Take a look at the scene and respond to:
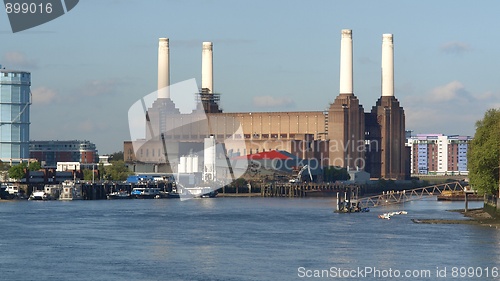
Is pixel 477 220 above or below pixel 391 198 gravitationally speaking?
below

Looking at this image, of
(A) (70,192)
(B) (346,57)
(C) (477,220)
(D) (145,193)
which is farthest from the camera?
(B) (346,57)

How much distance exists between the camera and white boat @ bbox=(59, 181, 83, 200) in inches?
4158

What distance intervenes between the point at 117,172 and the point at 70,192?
102ft

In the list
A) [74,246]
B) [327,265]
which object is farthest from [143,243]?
[327,265]

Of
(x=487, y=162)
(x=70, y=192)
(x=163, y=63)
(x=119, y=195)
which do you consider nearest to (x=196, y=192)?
(x=119, y=195)

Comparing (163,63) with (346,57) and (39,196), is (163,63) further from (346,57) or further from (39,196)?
(39,196)

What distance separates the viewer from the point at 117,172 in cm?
13712

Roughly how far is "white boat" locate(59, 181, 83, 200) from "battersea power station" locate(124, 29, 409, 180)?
2720 centimetres

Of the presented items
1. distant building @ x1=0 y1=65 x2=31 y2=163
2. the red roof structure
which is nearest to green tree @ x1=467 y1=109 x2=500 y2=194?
the red roof structure

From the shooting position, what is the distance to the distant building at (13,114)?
190 meters

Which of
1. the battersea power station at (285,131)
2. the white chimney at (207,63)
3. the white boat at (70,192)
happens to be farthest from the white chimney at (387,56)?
the white boat at (70,192)

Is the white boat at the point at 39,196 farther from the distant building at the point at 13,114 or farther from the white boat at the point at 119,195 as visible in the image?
the distant building at the point at 13,114

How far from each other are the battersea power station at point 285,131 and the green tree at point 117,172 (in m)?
3.86

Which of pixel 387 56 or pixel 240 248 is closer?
pixel 240 248
